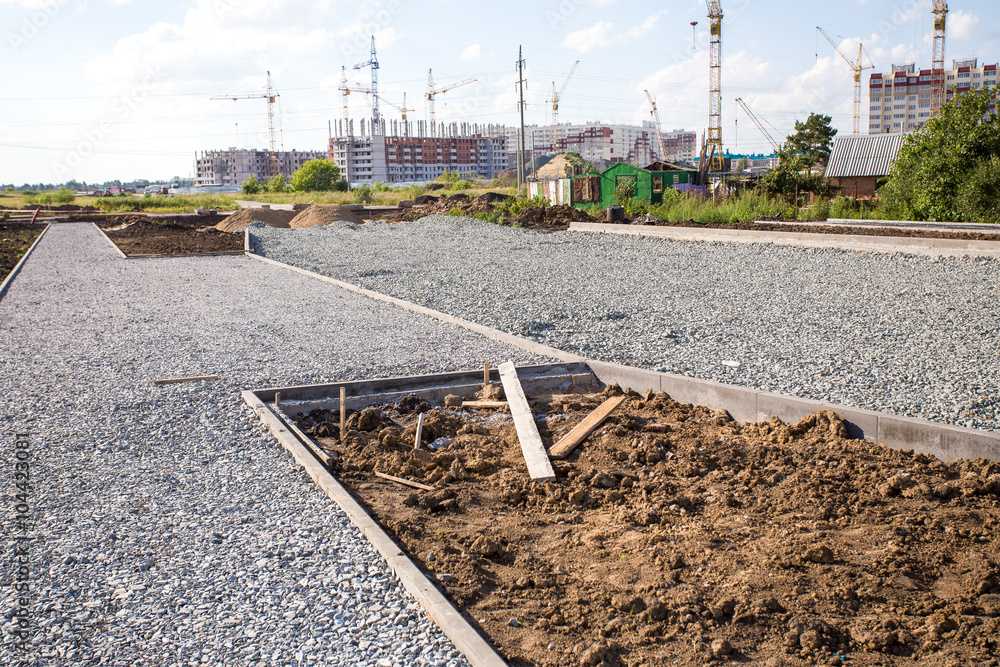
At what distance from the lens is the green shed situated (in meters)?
29.8

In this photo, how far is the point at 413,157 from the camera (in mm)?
160750

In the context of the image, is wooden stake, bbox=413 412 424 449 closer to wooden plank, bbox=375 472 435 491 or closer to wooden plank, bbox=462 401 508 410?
wooden plank, bbox=375 472 435 491

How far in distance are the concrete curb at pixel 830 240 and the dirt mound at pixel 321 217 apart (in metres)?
14.1

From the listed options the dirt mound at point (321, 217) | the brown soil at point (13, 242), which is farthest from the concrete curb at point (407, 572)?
the dirt mound at point (321, 217)

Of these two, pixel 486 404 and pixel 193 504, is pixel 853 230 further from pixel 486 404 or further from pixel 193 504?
pixel 193 504

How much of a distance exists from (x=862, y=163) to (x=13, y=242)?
129ft

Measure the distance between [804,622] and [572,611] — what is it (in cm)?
97

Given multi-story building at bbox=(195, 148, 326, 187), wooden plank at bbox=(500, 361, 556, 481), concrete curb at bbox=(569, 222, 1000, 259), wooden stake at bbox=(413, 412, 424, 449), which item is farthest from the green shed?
multi-story building at bbox=(195, 148, 326, 187)

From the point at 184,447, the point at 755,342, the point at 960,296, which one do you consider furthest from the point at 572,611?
the point at 960,296

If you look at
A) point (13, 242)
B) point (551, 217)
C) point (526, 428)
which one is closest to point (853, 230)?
point (551, 217)

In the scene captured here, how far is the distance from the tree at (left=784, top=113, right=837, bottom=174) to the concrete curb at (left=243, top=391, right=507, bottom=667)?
54996mm

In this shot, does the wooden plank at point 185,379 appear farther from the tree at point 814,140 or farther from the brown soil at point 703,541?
the tree at point 814,140

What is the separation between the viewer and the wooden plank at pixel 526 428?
16.0ft

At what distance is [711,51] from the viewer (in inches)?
3546
